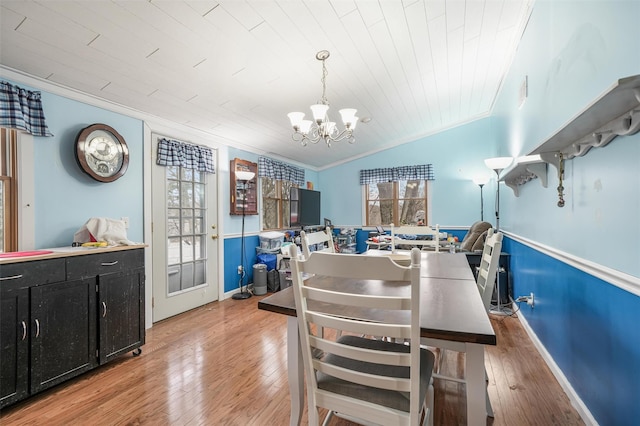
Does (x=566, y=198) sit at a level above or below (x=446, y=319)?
above

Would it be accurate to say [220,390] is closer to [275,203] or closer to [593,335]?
[593,335]

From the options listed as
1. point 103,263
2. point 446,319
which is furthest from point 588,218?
point 103,263

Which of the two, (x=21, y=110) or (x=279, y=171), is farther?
(x=279, y=171)

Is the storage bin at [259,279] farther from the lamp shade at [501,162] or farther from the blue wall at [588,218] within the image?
the lamp shade at [501,162]

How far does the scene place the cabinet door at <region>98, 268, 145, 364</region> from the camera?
2199mm

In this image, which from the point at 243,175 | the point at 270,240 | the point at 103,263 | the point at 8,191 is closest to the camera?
the point at 8,191

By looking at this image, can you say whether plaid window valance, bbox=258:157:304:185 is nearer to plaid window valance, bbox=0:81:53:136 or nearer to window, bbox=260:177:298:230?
window, bbox=260:177:298:230

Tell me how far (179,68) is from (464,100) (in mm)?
4046

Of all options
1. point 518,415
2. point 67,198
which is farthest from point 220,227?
point 518,415

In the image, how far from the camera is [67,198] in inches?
93.1

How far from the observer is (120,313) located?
233 centimetres

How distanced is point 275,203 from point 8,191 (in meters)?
3.44

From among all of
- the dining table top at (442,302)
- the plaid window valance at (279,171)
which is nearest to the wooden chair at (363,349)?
the dining table top at (442,302)

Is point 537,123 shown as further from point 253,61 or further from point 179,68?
point 179,68
